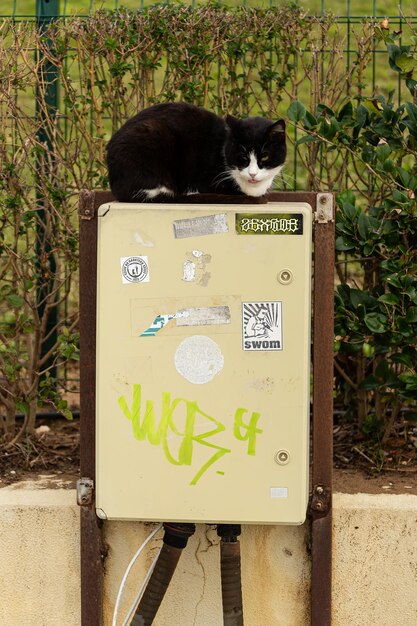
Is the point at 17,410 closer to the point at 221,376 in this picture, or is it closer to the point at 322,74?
the point at 221,376

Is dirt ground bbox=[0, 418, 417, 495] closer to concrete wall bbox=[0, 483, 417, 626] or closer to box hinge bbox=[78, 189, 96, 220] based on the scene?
concrete wall bbox=[0, 483, 417, 626]

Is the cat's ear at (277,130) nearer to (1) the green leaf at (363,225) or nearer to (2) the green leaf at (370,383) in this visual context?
(1) the green leaf at (363,225)

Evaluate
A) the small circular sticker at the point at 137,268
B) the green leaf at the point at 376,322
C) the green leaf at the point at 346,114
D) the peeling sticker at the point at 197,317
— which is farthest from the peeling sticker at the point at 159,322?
the green leaf at the point at 346,114

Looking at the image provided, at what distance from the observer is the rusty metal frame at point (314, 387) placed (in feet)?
10.4

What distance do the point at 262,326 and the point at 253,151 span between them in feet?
2.25

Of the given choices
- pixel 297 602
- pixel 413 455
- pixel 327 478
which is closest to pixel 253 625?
pixel 297 602

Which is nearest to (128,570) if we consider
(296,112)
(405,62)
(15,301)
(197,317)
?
(197,317)

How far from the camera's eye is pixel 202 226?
2984 mm

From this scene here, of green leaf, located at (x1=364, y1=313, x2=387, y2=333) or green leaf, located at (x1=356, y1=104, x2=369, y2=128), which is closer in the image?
green leaf, located at (x1=364, y1=313, x2=387, y2=333)

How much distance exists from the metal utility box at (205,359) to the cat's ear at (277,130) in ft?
1.60

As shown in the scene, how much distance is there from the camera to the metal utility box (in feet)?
9.82

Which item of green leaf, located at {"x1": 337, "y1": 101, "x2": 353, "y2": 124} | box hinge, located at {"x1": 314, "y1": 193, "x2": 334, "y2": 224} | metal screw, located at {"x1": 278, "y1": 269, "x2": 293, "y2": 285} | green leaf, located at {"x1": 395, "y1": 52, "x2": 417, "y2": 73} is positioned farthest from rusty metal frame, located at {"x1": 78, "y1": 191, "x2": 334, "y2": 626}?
green leaf, located at {"x1": 395, "y1": 52, "x2": 417, "y2": 73}

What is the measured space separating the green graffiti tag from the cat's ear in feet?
3.22

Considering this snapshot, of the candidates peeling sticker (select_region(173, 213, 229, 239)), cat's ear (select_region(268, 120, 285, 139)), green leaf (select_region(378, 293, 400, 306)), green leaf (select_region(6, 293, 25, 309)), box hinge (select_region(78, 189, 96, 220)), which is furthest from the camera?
green leaf (select_region(6, 293, 25, 309))
